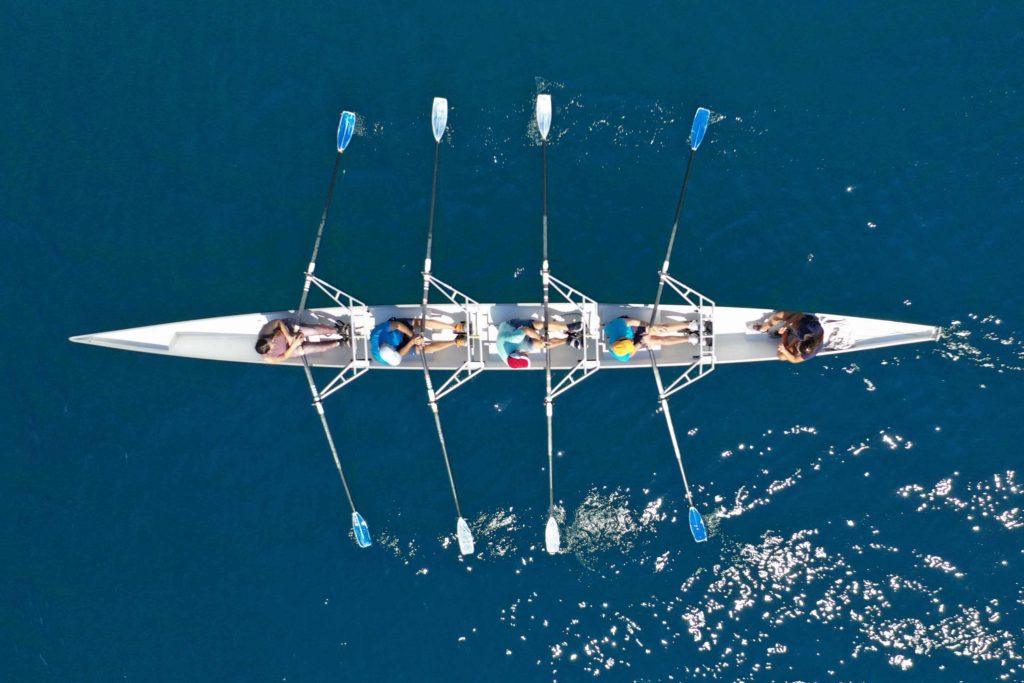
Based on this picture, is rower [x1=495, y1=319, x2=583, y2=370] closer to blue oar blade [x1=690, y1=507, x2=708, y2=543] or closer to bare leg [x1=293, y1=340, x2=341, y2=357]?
bare leg [x1=293, y1=340, x2=341, y2=357]

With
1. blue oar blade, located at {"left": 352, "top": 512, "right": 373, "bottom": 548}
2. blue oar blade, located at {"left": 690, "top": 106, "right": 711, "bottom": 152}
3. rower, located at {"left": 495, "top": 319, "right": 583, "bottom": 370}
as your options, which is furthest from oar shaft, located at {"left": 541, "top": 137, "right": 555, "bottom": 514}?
blue oar blade, located at {"left": 352, "top": 512, "right": 373, "bottom": 548}

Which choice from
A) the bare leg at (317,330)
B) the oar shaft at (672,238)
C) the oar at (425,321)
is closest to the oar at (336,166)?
the bare leg at (317,330)

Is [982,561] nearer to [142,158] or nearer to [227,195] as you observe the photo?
[227,195]

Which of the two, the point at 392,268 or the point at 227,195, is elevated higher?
the point at 227,195

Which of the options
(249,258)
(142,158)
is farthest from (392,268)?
(142,158)

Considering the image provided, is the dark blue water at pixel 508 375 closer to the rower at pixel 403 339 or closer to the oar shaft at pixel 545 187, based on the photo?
the oar shaft at pixel 545 187

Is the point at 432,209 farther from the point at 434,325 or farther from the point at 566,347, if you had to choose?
the point at 566,347

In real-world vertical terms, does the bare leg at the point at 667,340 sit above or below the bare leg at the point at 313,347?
below
